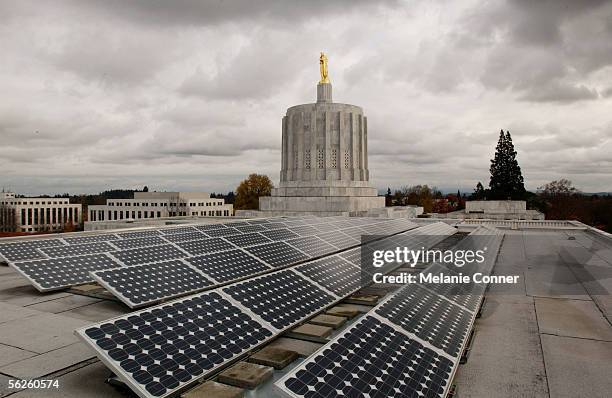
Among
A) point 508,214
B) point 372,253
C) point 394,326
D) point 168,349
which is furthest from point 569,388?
point 508,214

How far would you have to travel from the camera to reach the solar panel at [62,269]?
11820 millimetres

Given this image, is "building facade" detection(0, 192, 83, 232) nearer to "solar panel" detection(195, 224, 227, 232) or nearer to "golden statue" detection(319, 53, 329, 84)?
"golden statue" detection(319, 53, 329, 84)

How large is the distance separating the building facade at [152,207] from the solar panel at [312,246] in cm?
9233

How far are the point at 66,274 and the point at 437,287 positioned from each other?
1114 cm

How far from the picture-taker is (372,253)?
16.5m

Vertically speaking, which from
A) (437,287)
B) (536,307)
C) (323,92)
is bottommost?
(536,307)

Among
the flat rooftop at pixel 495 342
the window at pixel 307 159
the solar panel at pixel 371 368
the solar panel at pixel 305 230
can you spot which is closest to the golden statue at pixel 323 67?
the window at pixel 307 159

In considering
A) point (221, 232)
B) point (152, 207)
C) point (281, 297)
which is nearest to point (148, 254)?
point (221, 232)

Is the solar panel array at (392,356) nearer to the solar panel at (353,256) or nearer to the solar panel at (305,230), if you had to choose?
the solar panel at (353,256)

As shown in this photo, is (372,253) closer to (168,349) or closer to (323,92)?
(168,349)

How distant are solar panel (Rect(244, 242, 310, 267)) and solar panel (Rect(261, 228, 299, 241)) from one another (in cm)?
138

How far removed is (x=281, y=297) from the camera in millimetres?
9367

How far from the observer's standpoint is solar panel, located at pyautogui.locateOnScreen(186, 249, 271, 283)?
1191 centimetres

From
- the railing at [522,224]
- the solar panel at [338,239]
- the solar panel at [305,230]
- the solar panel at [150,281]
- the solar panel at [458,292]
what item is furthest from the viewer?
the railing at [522,224]
